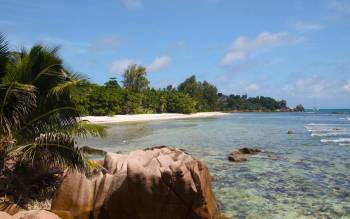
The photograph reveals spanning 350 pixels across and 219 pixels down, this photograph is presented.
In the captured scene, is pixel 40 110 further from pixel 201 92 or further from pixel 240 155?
pixel 201 92

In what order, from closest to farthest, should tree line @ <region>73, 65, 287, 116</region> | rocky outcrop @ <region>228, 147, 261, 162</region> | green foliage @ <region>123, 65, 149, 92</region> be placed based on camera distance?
rocky outcrop @ <region>228, 147, 261, 162</region> → tree line @ <region>73, 65, 287, 116</region> → green foliage @ <region>123, 65, 149, 92</region>

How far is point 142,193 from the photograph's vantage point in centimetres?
807

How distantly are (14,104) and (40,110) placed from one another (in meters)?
0.70

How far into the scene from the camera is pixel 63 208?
856cm

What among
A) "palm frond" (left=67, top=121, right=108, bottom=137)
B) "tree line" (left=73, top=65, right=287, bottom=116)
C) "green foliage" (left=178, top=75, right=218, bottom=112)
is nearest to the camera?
"palm frond" (left=67, top=121, right=108, bottom=137)

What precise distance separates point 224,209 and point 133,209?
4077 mm

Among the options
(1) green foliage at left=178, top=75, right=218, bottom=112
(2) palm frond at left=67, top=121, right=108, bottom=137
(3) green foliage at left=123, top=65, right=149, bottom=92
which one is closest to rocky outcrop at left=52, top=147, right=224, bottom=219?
(2) palm frond at left=67, top=121, right=108, bottom=137

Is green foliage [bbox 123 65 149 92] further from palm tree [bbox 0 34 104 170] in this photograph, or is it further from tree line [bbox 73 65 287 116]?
palm tree [bbox 0 34 104 170]

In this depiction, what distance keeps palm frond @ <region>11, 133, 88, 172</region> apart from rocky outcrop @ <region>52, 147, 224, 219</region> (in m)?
0.40

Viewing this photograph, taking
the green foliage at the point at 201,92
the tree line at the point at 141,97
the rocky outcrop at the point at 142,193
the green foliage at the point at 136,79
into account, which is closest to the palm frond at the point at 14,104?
the rocky outcrop at the point at 142,193

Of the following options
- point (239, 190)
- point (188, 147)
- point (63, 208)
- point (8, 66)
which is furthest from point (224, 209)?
point (188, 147)

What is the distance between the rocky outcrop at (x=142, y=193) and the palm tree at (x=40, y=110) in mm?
709

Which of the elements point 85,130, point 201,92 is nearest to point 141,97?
point 201,92

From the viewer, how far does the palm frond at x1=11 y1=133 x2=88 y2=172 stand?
9.13 m
